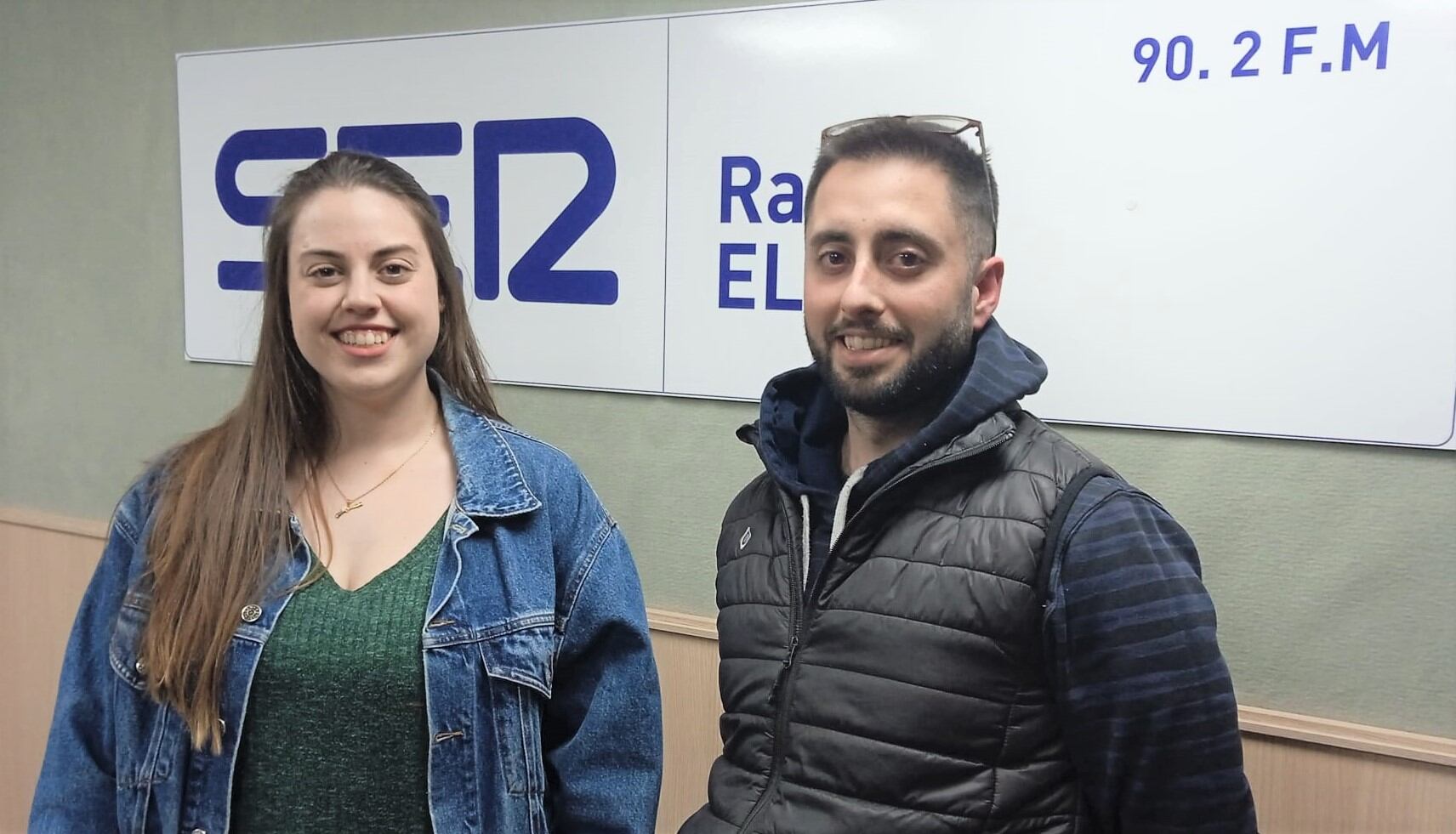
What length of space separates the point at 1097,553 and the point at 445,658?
688mm

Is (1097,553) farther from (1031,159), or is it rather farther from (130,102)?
(130,102)

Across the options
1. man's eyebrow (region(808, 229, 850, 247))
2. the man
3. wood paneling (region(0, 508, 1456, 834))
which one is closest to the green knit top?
the man

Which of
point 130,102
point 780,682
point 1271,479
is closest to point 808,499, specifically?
point 780,682

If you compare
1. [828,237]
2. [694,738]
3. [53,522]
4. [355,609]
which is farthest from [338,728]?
[53,522]

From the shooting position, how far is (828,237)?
1131 mm

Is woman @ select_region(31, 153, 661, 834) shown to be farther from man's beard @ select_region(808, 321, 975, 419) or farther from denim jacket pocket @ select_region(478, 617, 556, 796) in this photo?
man's beard @ select_region(808, 321, 975, 419)

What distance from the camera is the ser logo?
6.58 feet

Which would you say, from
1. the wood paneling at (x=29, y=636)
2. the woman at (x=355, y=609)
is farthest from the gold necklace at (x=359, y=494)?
the wood paneling at (x=29, y=636)

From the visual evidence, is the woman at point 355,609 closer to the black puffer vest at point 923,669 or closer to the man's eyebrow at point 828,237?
the black puffer vest at point 923,669

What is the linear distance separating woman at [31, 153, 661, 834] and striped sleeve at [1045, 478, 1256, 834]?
51cm

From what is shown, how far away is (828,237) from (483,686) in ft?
2.06

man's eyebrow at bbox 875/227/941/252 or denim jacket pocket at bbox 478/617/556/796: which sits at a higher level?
man's eyebrow at bbox 875/227/941/252

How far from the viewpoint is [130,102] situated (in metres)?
2.45

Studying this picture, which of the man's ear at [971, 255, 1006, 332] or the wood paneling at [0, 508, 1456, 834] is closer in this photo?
the man's ear at [971, 255, 1006, 332]
